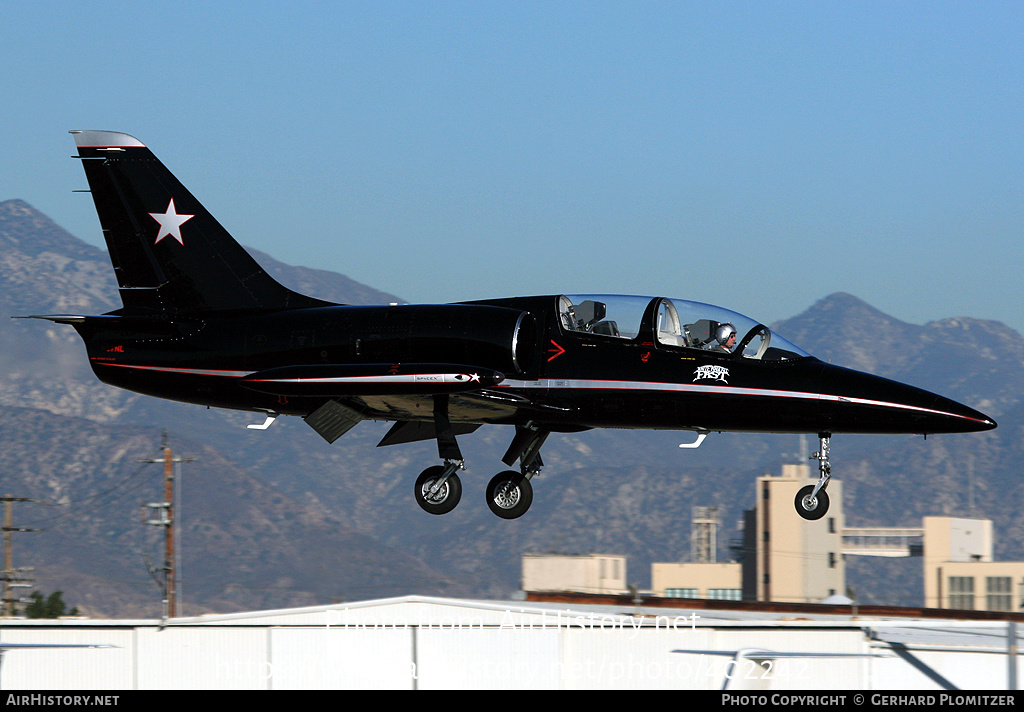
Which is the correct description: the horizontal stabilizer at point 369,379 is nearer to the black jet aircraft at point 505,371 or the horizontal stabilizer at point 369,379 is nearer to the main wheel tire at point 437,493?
the black jet aircraft at point 505,371

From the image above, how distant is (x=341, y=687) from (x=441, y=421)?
37.8m

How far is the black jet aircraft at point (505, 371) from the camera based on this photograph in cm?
2544

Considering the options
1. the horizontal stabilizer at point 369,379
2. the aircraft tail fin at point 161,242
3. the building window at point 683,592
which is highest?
the aircraft tail fin at point 161,242

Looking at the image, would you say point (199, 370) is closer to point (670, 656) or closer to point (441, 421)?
point (441, 421)

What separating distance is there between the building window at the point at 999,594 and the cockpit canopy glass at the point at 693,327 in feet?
501

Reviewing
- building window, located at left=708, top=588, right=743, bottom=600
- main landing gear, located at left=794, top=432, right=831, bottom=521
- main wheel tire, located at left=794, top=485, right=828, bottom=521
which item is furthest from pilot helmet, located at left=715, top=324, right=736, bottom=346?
building window, located at left=708, top=588, right=743, bottom=600

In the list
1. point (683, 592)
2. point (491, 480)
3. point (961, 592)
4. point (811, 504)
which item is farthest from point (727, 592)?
point (811, 504)


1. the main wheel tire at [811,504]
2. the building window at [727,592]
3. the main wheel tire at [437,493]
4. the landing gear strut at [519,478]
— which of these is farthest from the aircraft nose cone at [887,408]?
the building window at [727,592]

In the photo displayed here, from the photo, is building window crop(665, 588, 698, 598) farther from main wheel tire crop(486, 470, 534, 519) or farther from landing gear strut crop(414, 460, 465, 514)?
landing gear strut crop(414, 460, 465, 514)

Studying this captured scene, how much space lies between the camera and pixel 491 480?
2589 centimetres

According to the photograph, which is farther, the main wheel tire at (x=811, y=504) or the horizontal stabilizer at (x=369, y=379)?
the horizontal stabilizer at (x=369, y=379)

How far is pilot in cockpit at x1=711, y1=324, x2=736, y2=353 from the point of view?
2578 centimetres

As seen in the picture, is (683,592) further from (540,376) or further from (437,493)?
(540,376)

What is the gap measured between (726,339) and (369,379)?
21.9ft
